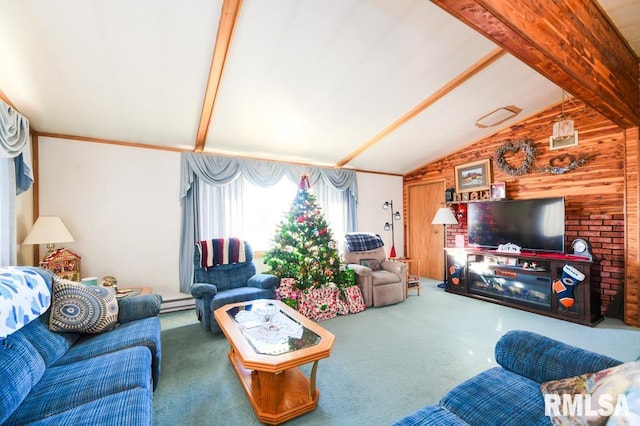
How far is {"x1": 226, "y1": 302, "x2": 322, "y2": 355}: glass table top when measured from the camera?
1.76m

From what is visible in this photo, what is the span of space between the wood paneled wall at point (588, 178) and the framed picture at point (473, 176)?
0.27 metres

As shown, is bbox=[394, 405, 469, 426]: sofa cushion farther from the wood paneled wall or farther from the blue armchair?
the wood paneled wall

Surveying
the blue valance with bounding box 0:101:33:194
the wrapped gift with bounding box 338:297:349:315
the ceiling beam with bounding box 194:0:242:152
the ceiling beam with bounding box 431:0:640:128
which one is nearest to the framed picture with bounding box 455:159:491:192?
the ceiling beam with bounding box 431:0:640:128

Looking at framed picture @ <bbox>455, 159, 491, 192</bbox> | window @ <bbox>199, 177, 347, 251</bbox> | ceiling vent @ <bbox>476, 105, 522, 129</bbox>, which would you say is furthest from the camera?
framed picture @ <bbox>455, 159, 491, 192</bbox>

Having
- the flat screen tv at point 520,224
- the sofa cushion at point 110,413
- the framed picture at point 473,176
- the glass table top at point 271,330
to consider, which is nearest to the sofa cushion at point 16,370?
the sofa cushion at point 110,413

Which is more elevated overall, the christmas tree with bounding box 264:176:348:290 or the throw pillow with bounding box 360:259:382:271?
the christmas tree with bounding box 264:176:348:290

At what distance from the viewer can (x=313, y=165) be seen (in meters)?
4.91

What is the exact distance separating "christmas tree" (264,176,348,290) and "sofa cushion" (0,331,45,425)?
89.3 inches

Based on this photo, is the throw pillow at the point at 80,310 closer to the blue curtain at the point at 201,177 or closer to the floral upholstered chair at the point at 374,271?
the blue curtain at the point at 201,177

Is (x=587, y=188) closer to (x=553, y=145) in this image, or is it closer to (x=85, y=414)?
(x=553, y=145)

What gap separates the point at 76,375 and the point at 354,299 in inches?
110

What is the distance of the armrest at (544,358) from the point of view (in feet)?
4.03

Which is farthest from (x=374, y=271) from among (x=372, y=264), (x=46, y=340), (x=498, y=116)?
(x=46, y=340)

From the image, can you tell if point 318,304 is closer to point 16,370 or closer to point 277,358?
point 277,358
